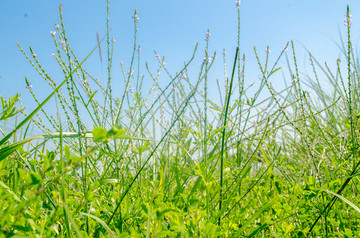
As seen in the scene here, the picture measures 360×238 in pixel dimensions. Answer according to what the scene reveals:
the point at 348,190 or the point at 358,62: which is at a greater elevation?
the point at 358,62

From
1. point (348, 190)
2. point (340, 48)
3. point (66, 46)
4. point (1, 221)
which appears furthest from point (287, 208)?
A: point (340, 48)

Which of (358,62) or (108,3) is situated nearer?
(108,3)

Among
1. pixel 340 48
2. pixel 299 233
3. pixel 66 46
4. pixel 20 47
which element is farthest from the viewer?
pixel 340 48

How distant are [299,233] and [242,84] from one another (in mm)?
748

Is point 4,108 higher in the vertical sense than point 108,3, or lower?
lower

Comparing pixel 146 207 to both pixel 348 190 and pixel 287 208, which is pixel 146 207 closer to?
pixel 287 208

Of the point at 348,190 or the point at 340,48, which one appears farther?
the point at 340,48

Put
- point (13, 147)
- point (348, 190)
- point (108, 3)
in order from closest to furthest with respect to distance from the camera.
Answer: point (13, 147)
point (108, 3)
point (348, 190)

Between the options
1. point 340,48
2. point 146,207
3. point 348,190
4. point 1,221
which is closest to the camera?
point 1,221

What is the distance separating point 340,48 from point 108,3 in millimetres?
2378

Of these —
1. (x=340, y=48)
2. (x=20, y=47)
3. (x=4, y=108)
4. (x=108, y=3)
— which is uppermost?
(x=340, y=48)

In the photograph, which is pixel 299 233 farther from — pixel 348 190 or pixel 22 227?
pixel 22 227

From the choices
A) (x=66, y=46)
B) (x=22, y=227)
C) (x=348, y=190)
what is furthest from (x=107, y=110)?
(x=348, y=190)

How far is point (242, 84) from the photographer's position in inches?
65.0
